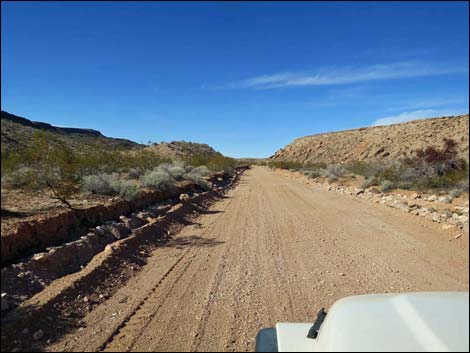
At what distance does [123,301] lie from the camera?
16.3 feet

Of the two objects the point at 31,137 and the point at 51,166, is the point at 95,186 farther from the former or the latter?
the point at 31,137

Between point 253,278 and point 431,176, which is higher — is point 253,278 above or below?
below

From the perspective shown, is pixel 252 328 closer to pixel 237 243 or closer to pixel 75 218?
pixel 237 243

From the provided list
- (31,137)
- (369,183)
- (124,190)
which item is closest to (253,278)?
(31,137)

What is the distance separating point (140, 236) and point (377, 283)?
17.2ft

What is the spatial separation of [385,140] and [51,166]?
64353 mm

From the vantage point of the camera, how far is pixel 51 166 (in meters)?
8.87

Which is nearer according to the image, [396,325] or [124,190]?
[396,325]

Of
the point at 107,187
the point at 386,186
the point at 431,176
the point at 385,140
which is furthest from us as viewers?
the point at 385,140

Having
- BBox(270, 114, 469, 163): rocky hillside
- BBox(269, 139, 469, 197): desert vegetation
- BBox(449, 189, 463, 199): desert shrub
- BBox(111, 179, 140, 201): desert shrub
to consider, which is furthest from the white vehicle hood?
BBox(270, 114, 469, 163): rocky hillside

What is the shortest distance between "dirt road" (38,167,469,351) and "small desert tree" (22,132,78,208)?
123 inches

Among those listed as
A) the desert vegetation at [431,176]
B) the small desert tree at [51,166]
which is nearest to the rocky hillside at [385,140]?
the desert vegetation at [431,176]

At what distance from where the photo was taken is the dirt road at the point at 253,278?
3951 mm

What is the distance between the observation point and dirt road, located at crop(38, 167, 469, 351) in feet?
13.0
